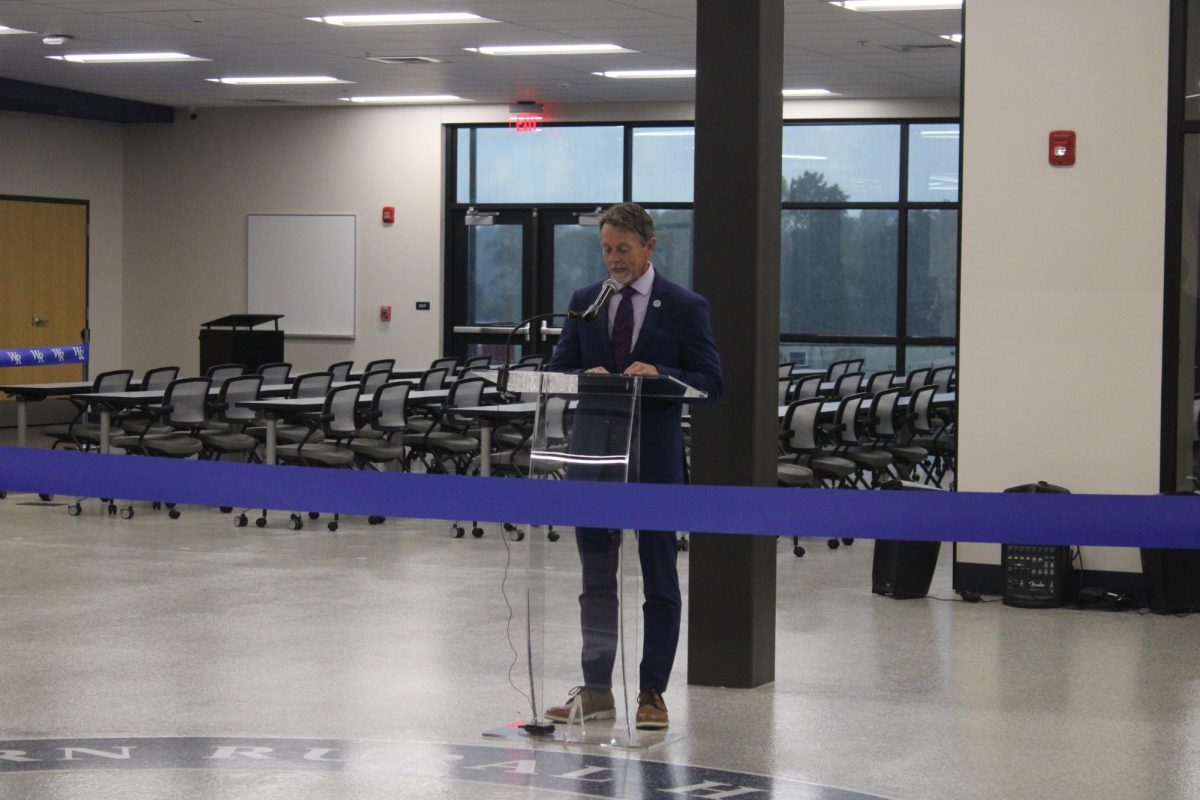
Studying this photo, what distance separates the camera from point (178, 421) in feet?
39.8

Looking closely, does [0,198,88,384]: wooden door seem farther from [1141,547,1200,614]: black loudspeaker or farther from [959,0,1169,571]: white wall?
[1141,547,1200,614]: black loudspeaker

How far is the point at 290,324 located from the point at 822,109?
7036 millimetres

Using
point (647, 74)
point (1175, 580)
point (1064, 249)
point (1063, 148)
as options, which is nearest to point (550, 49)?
point (647, 74)

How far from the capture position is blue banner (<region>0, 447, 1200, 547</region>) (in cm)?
436

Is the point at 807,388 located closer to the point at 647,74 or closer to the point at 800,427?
the point at 800,427

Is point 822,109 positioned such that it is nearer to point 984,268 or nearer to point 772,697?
point 984,268

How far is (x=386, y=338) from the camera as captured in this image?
20.9m

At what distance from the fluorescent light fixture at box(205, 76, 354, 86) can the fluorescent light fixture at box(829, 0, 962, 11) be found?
22.8 ft

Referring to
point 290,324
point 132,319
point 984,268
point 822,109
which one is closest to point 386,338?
point 290,324

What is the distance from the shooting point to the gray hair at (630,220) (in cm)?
546

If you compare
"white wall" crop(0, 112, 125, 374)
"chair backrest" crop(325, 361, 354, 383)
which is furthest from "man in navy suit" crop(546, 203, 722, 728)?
"white wall" crop(0, 112, 125, 374)

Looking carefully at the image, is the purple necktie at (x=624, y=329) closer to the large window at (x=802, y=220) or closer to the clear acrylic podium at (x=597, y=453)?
the clear acrylic podium at (x=597, y=453)

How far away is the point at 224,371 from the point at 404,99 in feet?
19.1

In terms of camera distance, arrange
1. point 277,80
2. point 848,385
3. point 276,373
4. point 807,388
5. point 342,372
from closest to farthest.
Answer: point 807,388, point 848,385, point 276,373, point 342,372, point 277,80
